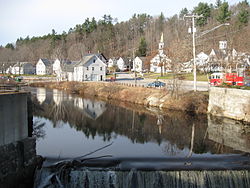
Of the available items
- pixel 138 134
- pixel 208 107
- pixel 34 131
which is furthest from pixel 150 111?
pixel 34 131

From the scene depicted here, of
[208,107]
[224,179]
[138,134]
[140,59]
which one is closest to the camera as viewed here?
[224,179]

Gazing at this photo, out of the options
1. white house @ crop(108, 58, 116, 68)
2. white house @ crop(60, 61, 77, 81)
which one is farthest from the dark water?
white house @ crop(108, 58, 116, 68)

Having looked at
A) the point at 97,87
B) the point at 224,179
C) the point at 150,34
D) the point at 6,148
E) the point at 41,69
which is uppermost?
the point at 150,34

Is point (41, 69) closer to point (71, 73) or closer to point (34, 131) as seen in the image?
point (71, 73)

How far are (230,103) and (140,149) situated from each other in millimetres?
12823

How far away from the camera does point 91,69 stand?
60.0 meters

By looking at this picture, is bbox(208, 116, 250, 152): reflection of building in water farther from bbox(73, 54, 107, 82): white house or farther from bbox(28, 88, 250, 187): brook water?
A: bbox(73, 54, 107, 82): white house

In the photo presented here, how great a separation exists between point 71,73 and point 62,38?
55.5 meters

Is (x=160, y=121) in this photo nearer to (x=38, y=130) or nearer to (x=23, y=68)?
(x=38, y=130)

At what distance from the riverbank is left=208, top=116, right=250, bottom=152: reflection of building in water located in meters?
4.27

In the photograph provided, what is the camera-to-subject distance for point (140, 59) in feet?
269

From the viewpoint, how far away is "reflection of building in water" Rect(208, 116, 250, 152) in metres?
17.2

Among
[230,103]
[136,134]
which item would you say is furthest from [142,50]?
[136,134]

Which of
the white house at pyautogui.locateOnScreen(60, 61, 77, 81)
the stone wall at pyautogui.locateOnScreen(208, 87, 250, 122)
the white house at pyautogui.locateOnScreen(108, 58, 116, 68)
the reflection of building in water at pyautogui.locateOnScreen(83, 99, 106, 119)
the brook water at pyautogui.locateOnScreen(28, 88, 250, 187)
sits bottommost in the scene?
the brook water at pyautogui.locateOnScreen(28, 88, 250, 187)
